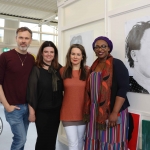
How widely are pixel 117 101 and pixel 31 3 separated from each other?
504 cm

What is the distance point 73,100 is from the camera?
Answer: 1.88 metres

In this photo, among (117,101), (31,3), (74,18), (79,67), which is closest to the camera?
(117,101)

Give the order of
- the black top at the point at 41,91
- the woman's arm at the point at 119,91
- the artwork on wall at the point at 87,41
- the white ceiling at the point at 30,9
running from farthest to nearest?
the white ceiling at the point at 30,9 → the artwork on wall at the point at 87,41 → the black top at the point at 41,91 → the woman's arm at the point at 119,91

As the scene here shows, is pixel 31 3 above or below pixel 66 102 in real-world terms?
above

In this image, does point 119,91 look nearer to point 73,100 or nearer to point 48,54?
point 73,100

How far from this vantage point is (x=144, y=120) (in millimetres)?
1896

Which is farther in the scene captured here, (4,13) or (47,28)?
(47,28)

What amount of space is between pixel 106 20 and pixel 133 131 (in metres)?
1.37

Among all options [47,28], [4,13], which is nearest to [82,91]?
[4,13]

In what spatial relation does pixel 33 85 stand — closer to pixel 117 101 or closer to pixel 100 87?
pixel 100 87

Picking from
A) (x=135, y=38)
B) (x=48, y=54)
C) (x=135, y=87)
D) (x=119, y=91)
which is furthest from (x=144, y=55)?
(x=48, y=54)

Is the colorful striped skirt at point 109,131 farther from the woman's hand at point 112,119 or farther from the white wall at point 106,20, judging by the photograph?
the white wall at point 106,20

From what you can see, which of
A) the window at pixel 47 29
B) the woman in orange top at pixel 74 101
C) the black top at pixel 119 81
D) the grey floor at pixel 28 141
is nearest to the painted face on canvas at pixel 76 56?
the woman in orange top at pixel 74 101

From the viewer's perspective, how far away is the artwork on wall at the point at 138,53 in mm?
1858
